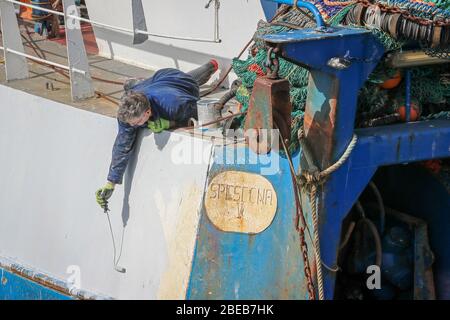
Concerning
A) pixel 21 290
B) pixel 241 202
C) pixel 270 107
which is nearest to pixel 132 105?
pixel 241 202

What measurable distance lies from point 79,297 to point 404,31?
276 cm

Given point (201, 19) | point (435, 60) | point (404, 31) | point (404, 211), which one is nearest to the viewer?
point (404, 31)

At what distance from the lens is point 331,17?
173 inches

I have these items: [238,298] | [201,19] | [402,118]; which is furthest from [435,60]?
[201,19]

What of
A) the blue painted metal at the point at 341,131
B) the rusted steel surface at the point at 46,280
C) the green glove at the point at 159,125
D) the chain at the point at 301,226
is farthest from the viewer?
the rusted steel surface at the point at 46,280

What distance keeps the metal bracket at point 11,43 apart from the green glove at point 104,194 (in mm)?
1838

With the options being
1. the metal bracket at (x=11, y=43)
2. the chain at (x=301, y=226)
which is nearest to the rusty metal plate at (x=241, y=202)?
the chain at (x=301, y=226)

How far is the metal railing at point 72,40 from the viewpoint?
554 centimetres

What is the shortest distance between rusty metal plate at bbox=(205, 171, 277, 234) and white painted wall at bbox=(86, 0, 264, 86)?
6.36 ft

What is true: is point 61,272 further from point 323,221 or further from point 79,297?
point 323,221

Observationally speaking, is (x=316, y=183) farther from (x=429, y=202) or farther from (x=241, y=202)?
(x=429, y=202)

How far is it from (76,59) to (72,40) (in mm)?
148

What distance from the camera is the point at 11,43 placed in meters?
6.14

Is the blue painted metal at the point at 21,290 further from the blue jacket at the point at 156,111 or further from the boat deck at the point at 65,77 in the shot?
the boat deck at the point at 65,77
